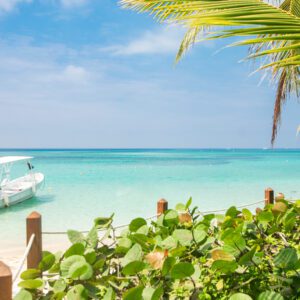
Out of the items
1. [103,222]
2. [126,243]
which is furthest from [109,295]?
[103,222]

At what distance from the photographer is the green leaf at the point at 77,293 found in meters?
1.28

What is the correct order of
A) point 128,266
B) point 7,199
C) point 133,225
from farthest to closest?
point 7,199 < point 133,225 < point 128,266

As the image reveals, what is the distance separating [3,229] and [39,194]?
10.4 meters

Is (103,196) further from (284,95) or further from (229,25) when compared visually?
(229,25)

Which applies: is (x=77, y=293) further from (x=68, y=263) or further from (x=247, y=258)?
(x=247, y=258)

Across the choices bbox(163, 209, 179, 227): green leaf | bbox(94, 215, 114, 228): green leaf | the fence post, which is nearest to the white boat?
bbox(94, 215, 114, 228): green leaf

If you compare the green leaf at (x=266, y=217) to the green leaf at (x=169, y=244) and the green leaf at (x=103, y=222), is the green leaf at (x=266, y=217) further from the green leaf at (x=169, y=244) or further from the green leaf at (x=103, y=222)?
the green leaf at (x=103, y=222)

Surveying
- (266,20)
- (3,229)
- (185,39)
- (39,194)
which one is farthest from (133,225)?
(39,194)

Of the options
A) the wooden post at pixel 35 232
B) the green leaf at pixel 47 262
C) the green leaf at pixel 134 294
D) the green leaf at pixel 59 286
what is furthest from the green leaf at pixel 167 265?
the wooden post at pixel 35 232

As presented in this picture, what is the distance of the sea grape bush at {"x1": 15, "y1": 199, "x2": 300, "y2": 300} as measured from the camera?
125cm

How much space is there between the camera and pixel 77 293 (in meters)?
1.28

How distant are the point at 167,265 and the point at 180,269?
69 mm

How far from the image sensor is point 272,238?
5.19ft

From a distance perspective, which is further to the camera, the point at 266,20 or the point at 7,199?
the point at 7,199
